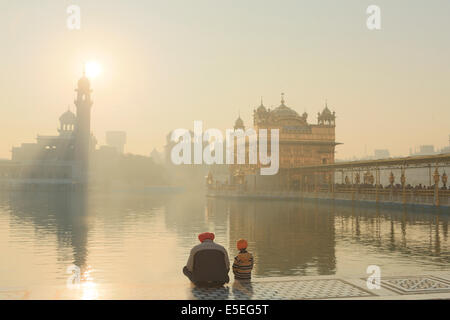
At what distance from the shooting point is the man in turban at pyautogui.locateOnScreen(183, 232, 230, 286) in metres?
9.40

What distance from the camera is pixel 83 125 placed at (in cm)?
12169

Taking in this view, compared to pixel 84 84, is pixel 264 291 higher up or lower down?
lower down

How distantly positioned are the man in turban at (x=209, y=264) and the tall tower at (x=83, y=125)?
115162 millimetres

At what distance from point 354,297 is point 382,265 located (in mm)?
5714

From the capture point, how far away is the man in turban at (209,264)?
370 inches

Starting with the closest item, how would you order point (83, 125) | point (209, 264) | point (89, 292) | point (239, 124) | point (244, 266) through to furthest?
point (89, 292), point (209, 264), point (244, 266), point (239, 124), point (83, 125)

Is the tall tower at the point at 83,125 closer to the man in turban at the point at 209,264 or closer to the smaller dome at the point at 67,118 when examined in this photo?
the smaller dome at the point at 67,118

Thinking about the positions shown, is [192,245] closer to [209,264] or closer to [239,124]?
[209,264]

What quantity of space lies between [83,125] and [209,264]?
117792 millimetres

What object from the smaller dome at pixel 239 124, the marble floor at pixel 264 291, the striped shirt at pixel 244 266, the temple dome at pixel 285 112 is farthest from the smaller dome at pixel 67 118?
the marble floor at pixel 264 291

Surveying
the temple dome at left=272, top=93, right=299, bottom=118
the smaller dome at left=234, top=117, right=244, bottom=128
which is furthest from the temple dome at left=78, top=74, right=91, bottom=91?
the temple dome at left=272, top=93, right=299, bottom=118

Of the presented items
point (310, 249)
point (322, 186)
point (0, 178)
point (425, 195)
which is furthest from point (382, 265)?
point (0, 178)

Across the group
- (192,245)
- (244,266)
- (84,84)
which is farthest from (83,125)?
(244,266)

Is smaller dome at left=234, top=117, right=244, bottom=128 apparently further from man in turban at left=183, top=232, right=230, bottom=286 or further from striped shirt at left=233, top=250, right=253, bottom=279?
man in turban at left=183, top=232, right=230, bottom=286
